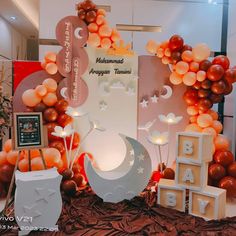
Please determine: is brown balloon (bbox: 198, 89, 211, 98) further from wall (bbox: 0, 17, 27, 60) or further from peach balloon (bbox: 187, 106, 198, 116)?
wall (bbox: 0, 17, 27, 60)

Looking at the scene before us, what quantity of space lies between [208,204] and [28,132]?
154 centimetres

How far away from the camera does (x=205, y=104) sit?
2848 millimetres

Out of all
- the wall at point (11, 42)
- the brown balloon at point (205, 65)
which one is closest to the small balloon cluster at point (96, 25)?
the brown balloon at point (205, 65)

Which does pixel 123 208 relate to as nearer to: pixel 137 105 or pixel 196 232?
pixel 196 232

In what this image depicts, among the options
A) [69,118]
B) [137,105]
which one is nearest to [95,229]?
[69,118]

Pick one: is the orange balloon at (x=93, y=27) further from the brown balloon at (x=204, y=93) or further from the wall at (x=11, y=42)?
the wall at (x=11, y=42)

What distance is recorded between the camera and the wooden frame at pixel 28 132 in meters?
2.25

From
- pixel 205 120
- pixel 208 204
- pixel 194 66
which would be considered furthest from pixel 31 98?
pixel 208 204

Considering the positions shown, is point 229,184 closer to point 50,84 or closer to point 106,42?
point 106,42

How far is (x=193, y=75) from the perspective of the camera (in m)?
2.80

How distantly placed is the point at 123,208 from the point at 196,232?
0.62 metres

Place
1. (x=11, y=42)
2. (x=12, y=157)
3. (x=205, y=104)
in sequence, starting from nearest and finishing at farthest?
(x=12, y=157), (x=205, y=104), (x=11, y=42)

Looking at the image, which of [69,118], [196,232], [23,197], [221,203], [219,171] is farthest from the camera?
[69,118]

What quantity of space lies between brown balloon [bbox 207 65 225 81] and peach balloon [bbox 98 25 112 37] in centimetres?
106
